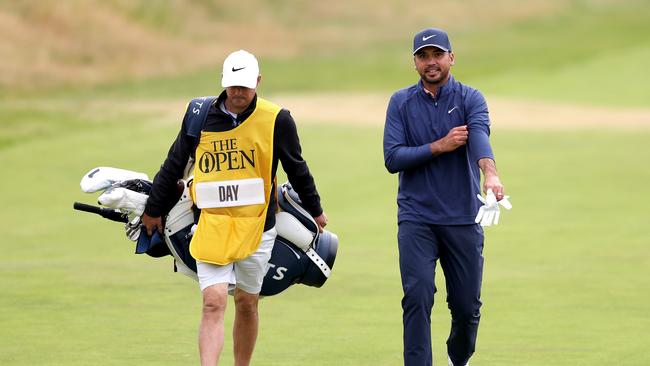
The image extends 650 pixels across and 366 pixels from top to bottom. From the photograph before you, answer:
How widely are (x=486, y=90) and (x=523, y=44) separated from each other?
28.2 ft

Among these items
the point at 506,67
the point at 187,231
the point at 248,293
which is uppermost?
the point at 506,67

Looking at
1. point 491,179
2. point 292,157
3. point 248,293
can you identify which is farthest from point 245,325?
point 491,179

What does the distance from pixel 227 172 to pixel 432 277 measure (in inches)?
50.2

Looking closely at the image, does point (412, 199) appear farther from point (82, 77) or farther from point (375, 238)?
point (82, 77)

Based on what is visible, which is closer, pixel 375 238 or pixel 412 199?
pixel 412 199

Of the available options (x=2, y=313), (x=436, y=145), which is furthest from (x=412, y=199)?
(x=2, y=313)

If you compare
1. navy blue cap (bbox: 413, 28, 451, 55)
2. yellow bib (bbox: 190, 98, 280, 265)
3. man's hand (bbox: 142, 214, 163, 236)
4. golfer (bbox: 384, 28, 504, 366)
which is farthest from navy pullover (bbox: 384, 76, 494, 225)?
man's hand (bbox: 142, 214, 163, 236)

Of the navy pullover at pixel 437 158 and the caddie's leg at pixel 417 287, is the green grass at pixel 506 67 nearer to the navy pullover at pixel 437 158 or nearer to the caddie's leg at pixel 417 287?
the navy pullover at pixel 437 158

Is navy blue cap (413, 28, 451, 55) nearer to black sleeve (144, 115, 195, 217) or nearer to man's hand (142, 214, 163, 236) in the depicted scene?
black sleeve (144, 115, 195, 217)

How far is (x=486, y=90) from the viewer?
109ft

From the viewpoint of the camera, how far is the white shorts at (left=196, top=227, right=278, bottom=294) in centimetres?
807

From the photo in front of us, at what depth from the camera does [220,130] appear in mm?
7973

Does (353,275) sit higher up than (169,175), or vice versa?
(169,175)

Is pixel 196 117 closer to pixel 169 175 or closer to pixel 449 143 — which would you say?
pixel 169 175
